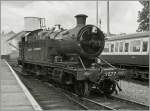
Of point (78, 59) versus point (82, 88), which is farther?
point (78, 59)

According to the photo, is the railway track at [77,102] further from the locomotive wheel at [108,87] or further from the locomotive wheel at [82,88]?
the locomotive wheel at [108,87]

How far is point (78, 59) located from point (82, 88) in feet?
5.11

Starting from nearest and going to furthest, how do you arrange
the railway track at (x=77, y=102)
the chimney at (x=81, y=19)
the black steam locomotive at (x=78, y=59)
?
1. the railway track at (x=77, y=102)
2. the black steam locomotive at (x=78, y=59)
3. the chimney at (x=81, y=19)

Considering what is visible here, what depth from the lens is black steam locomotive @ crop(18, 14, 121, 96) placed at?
36.2ft

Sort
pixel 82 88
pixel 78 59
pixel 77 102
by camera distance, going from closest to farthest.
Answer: pixel 77 102 < pixel 82 88 < pixel 78 59

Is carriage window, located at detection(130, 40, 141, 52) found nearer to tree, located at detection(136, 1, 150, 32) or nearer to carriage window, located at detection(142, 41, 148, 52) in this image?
carriage window, located at detection(142, 41, 148, 52)

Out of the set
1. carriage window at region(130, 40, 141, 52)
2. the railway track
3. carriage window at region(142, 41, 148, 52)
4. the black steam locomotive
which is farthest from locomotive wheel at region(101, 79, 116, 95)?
carriage window at region(130, 40, 141, 52)

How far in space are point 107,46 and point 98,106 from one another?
13.1 m

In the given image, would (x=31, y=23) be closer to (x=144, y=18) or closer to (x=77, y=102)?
(x=144, y=18)

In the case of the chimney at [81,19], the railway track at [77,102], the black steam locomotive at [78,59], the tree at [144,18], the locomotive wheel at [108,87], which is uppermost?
the tree at [144,18]

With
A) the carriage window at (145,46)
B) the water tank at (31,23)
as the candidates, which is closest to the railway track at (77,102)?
the carriage window at (145,46)

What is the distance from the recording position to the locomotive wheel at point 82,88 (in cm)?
1107

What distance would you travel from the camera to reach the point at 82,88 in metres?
11.3

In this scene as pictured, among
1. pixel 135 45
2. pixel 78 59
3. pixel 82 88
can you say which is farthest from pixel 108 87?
pixel 135 45
